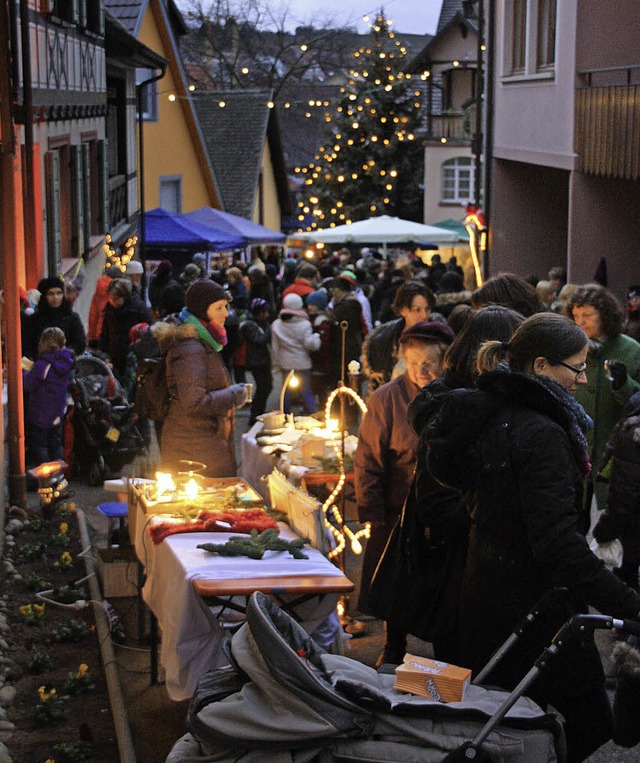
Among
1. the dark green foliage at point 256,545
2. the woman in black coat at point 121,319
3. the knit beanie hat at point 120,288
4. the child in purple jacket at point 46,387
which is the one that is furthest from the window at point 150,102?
the dark green foliage at point 256,545

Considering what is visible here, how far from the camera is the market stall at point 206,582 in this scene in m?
5.79

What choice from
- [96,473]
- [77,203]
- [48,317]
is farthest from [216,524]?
[77,203]

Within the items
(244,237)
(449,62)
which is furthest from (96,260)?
(449,62)

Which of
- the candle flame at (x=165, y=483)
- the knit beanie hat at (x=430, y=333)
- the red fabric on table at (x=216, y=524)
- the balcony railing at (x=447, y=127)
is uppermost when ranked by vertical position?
the balcony railing at (x=447, y=127)

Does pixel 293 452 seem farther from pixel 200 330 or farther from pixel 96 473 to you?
pixel 96 473

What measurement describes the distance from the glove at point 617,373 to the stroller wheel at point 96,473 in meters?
5.60

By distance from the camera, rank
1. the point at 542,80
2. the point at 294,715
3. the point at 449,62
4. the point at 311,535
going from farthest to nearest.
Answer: the point at 449,62 < the point at 542,80 < the point at 311,535 < the point at 294,715

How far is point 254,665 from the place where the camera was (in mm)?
4195

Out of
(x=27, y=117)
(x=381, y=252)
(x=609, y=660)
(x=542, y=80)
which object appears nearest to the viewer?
(x=609, y=660)

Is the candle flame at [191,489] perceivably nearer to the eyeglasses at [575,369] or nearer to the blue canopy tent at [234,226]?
A: the eyeglasses at [575,369]

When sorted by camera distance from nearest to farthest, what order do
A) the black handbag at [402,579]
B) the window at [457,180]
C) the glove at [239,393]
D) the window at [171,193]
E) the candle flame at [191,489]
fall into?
1. the black handbag at [402,579]
2. the candle flame at [191,489]
3. the glove at [239,393]
4. the window at [171,193]
5. the window at [457,180]

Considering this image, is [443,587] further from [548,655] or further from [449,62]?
[449,62]

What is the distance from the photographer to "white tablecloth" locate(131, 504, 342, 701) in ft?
19.1

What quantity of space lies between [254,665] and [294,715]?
23 cm
